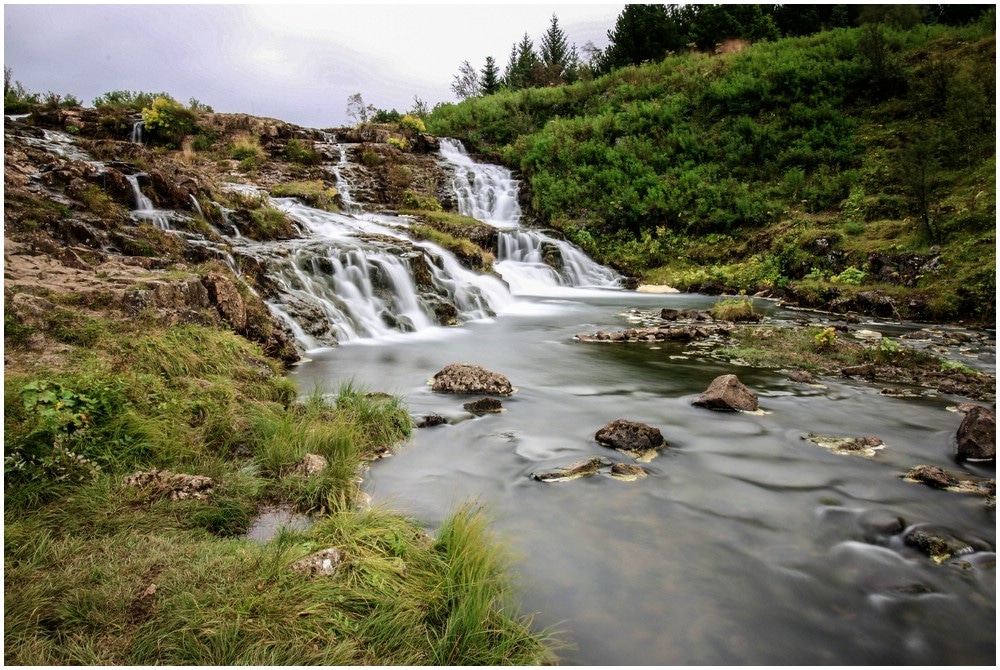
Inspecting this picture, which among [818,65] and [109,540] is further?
[818,65]

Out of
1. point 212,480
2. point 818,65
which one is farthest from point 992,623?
point 818,65

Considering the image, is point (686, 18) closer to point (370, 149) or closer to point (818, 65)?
point (818, 65)

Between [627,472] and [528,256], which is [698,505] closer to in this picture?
[627,472]

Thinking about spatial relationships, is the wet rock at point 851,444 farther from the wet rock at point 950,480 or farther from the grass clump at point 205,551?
the grass clump at point 205,551

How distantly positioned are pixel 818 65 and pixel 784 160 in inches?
259

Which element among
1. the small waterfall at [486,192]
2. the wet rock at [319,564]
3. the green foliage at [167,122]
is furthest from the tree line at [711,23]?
the wet rock at [319,564]

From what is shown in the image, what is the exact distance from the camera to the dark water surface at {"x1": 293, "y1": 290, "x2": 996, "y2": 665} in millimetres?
2629

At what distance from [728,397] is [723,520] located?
242 centimetres

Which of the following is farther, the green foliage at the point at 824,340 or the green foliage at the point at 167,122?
the green foliage at the point at 167,122

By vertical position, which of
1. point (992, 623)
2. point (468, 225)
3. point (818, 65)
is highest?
point (818, 65)

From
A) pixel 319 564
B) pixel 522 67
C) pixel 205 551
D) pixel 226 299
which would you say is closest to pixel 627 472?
pixel 319 564

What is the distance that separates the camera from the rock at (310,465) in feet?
12.4

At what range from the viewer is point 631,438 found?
190 inches

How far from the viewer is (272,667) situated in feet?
6.52
